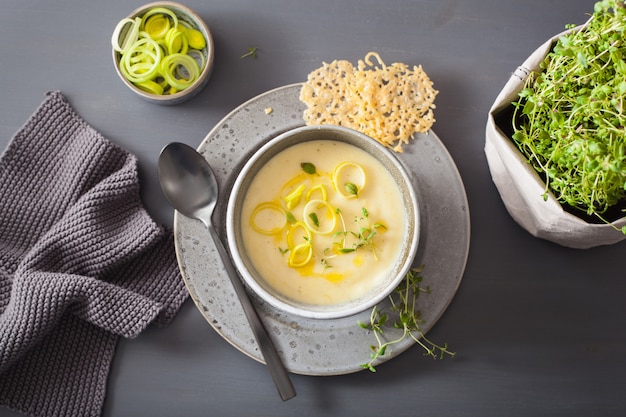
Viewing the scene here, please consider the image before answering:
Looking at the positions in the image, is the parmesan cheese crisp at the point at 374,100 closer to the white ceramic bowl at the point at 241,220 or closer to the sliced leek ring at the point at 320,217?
the white ceramic bowl at the point at 241,220

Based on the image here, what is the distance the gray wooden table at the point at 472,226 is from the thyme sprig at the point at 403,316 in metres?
0.11

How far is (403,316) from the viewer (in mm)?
1312

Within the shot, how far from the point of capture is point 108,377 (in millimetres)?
1438

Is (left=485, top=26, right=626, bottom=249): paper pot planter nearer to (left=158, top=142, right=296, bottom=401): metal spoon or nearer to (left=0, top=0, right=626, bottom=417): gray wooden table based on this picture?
(left=0, top=0, right=626, bottom=417): gray wooden table

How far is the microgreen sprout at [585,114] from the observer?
99 centimetres

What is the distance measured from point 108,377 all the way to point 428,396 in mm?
828

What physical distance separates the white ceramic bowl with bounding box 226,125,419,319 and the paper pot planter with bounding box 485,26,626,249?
0.23 metres

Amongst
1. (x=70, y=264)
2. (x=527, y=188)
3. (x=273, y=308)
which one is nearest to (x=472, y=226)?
(x=527, y=188)

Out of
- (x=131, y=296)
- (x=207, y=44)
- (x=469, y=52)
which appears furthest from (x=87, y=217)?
(x=469, y=52)

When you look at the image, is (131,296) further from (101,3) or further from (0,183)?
(101,3)

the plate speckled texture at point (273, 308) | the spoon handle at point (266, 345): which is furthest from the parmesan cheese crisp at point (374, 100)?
the spoon handle at point (266, 345)

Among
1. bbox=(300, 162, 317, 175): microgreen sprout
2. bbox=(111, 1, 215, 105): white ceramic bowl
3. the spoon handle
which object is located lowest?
the spoon handle

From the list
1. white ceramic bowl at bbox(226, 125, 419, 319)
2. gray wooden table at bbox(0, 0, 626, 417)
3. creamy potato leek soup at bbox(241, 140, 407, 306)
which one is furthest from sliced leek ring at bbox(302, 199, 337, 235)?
gray wooden table at bbox(0, 0, 626, 417)

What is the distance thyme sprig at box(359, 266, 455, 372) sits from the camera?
1.33 metres
